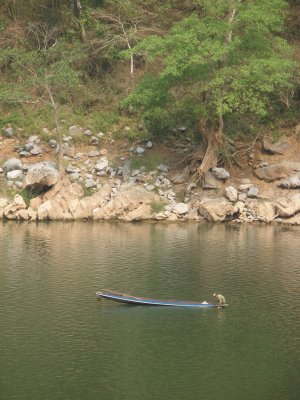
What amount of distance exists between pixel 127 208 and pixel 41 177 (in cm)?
628

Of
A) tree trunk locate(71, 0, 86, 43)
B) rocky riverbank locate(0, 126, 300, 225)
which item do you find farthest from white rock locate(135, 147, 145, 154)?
tree trunk locate(71, 0, 86, 43)

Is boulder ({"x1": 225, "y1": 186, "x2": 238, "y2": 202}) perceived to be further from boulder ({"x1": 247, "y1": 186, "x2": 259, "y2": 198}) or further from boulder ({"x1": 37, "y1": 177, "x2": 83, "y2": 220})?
boulder ({"x1": 37, "y1": 177, "x2": 83, "y2": 220})

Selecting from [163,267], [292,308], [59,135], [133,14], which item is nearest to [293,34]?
[133,14]

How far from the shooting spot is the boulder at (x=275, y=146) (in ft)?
167

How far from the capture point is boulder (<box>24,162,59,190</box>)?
47219 mm

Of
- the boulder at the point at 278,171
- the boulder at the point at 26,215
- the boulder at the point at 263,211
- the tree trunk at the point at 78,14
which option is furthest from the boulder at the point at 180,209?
the tree trunk at the point at 78,14

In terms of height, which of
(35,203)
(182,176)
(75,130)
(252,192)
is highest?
(75,130)

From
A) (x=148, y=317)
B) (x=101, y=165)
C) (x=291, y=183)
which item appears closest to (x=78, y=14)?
(x=101, y=165)

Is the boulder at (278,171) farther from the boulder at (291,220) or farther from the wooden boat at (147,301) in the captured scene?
the wooden boat at (147,301)

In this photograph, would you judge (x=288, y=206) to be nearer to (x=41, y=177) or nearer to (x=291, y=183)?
(x=291, y=183)

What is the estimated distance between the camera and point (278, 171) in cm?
4903

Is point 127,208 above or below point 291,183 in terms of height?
below

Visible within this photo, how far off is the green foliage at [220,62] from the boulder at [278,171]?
443 centimetres

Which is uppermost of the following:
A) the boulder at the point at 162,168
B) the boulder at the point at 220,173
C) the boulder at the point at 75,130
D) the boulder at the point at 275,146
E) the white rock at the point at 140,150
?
the boulder at the point at 75,130
